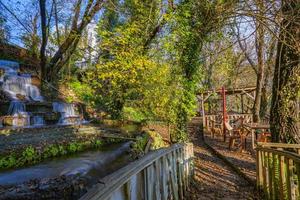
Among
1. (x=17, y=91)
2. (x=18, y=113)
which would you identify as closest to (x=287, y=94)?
(x=18, y=113)

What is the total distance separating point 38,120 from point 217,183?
9.77 metres

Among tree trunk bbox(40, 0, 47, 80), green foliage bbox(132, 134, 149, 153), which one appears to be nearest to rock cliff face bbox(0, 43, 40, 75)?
tree trunk bbox(40, 0, 47, 80)

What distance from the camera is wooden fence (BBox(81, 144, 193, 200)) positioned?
157cm

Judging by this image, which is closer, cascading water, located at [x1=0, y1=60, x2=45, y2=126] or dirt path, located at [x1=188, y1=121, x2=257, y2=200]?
dirt path, located at [x1=188, y1=121, x2=257, y2=200]

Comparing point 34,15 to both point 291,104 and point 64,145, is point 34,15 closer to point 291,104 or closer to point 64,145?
point 64,145

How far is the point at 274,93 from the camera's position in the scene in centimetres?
548

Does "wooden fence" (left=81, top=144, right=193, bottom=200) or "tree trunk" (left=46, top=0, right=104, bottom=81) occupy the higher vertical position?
"tree trunk" (left=46, top=0, right=104, bottom=81)

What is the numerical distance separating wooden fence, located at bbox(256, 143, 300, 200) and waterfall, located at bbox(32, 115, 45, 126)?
34.8 ft

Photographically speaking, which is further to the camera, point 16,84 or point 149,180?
point 16,84

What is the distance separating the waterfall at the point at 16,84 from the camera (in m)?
14.8

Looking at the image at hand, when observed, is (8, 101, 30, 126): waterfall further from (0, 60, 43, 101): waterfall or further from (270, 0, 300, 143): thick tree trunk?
(270, 0, 300, 143): thick tree trunk

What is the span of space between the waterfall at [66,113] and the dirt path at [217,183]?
8.37m

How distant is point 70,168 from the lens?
22.9 feet

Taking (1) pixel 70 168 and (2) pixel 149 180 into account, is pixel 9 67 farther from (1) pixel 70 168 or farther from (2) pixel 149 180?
(2) pixel 149 180
